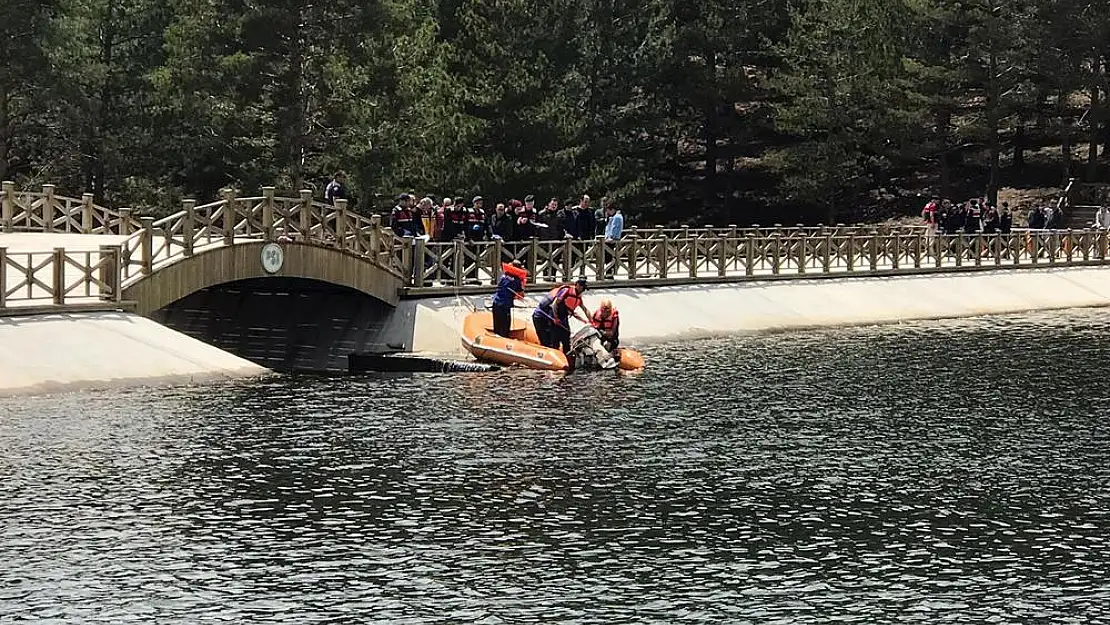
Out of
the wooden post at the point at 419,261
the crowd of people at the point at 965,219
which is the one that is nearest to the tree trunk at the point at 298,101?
the crowd of people at the point at 965,219

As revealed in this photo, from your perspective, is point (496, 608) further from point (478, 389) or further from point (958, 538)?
point (478, 389)

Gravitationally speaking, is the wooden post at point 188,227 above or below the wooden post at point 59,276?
above

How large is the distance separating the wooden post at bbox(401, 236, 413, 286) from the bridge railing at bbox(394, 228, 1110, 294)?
0.08 feet

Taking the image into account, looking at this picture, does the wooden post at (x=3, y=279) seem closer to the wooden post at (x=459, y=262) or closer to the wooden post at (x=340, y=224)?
the wooden post at (x=340, y=224)

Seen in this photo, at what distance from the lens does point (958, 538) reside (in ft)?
72.6

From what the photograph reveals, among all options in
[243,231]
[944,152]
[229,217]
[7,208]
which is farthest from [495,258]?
[944,152]

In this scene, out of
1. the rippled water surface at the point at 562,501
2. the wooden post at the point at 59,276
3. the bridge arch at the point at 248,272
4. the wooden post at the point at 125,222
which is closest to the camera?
the rippled water surface at the point at 562,501

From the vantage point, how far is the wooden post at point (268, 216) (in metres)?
41.7

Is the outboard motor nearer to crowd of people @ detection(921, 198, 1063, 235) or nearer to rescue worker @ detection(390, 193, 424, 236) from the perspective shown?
rescue worker @ detection(390, 193, 424, 236)

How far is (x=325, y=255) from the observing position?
142 ft

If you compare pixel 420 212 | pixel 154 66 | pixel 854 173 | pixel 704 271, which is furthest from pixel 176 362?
pixel 854 173

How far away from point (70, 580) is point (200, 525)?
3.02 m

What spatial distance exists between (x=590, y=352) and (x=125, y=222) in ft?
48.9

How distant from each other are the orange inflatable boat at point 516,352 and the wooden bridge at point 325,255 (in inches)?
184
